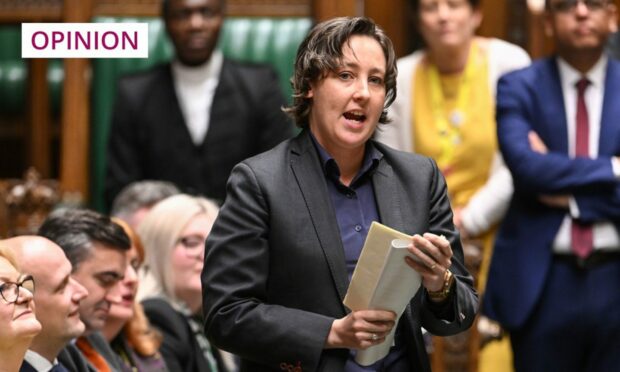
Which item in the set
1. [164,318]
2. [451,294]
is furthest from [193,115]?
[451,294]

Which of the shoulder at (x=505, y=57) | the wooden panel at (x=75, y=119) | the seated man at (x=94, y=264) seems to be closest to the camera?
the seated man at (x=94, y=264)

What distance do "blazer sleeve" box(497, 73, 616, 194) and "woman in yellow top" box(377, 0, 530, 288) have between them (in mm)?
544

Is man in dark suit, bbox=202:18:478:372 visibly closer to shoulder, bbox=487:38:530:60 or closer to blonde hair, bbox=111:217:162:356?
blonde hair, bbox=111:217:162:356

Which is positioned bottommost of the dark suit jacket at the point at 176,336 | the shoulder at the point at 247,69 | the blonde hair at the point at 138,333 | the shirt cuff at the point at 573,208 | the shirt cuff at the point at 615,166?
the dark suit jacket at the point at 176,336

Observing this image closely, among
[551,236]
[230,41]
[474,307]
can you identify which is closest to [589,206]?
[551,236]

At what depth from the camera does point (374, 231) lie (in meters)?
2.18

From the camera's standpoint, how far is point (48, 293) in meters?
2.68

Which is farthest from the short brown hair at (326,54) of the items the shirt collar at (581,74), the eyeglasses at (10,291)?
the shirt collar at (581,74)

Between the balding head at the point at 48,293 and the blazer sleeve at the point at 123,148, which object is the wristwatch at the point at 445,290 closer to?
the balding head at the point at 48,293

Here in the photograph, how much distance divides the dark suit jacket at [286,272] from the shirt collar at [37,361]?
0.43 meters

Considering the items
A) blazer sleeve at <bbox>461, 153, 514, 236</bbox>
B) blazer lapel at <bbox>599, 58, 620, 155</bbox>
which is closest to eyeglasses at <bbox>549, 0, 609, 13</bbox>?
blazer lapel at <bbox>599, 58, 620, 155</bbox>

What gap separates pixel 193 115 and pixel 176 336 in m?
1.24

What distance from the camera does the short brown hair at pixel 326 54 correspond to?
7.84 feet

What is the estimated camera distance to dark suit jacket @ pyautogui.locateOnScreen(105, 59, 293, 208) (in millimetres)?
4520
